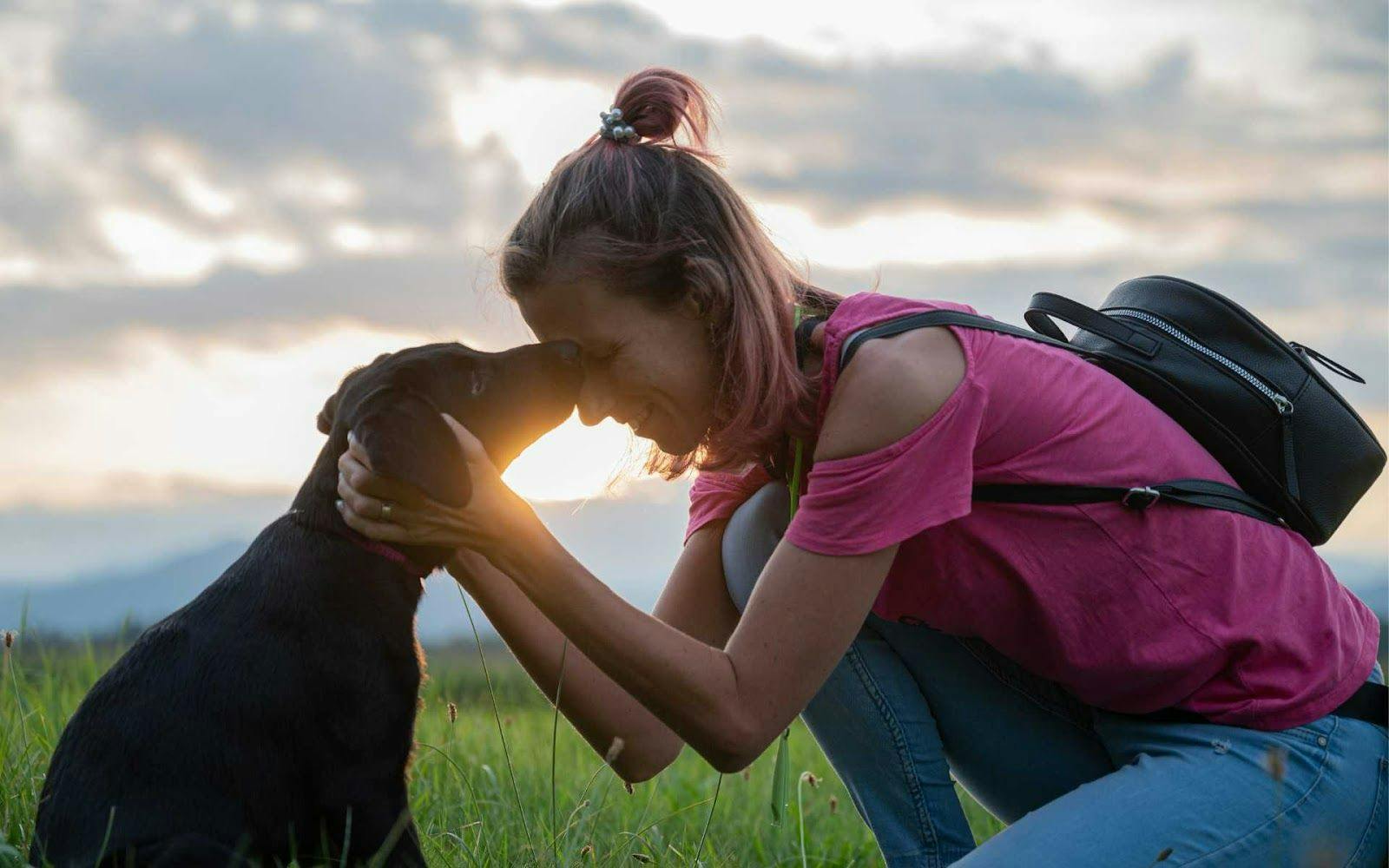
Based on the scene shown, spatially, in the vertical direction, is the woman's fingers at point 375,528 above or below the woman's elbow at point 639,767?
above

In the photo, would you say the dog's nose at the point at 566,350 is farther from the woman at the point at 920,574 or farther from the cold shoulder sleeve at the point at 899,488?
the cold shoulder sleeve at the point at 899,488

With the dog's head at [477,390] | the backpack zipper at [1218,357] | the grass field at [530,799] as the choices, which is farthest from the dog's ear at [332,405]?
the backpack zipper at [1218,357]

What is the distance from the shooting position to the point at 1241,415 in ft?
9.95

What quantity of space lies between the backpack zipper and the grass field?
138 centimetres

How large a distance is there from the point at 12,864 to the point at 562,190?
1.88 meters

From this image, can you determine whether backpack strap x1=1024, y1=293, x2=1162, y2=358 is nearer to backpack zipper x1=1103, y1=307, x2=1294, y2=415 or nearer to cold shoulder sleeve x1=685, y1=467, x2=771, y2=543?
backpack zipper x1=1103, y1=307, x2=1294, y2=415

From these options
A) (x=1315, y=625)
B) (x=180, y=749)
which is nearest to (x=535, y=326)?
(x=180, y=749)

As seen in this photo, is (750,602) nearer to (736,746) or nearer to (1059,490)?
(736,746)

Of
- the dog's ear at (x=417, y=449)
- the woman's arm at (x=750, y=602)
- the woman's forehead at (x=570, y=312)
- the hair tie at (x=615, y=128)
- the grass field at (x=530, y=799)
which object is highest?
the hair tie at (x=615, y=128)

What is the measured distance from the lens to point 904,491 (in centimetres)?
270

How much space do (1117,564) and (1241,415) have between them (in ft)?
1.58

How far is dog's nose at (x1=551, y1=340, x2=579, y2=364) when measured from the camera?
3141 mm

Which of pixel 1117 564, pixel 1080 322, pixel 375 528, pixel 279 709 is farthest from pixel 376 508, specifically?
pixel 1080 322

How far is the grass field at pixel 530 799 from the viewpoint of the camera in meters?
3.18
